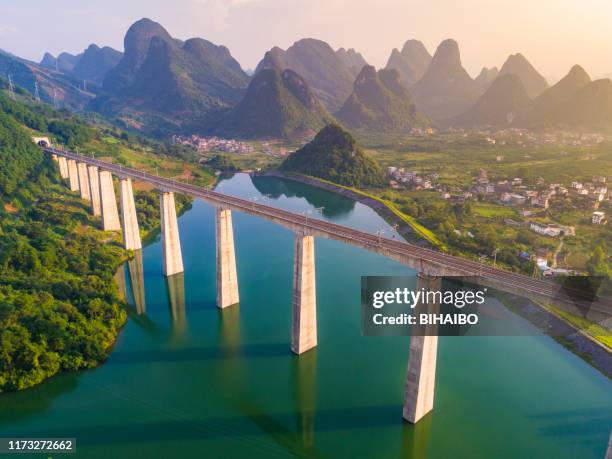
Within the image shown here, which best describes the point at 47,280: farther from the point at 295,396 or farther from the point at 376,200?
the point at 376,200

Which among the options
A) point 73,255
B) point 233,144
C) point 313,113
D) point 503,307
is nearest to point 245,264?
point 73,255

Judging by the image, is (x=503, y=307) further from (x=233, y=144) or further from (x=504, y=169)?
(x=233, y=144)

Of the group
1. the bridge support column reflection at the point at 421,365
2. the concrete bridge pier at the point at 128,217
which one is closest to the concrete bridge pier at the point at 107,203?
the concrete bridge pier at the point at 128,217

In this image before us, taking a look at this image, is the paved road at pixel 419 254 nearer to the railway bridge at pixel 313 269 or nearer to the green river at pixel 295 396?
the railway bridge at pixel 313 269

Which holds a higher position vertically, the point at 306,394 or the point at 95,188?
the point at 95,188

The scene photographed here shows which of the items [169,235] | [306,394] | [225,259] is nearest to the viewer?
[306,394]

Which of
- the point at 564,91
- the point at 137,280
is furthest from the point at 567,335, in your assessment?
the point at 564,91
